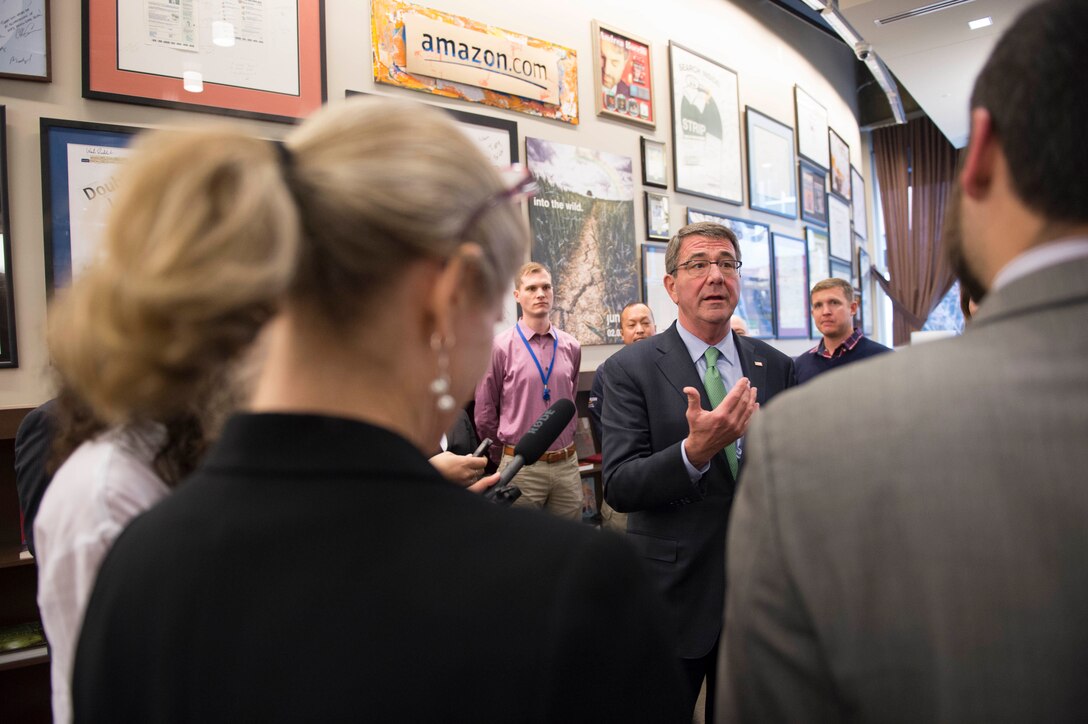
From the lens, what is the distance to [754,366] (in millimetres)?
2289

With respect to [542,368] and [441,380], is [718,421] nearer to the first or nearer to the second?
[441,380]

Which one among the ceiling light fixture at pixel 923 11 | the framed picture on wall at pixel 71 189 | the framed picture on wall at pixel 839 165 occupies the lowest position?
the framed picture on wall at pixel 71 189

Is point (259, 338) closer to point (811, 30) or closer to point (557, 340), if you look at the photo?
point (557, 340)

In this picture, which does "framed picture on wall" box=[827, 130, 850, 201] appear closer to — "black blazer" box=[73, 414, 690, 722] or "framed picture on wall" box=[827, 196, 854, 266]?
"framed picture on wall" box=[827, 196, 854, 266]

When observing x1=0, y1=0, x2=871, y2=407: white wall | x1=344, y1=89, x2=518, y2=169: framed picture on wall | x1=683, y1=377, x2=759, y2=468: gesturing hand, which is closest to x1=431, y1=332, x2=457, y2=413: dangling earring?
x1=0, y1=0, x2=871, y2=407: white wall

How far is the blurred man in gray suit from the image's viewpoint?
0.60 meters

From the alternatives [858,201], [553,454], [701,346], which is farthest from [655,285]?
[858,201]

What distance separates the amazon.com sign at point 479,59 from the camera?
407cm

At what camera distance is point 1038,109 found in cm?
66

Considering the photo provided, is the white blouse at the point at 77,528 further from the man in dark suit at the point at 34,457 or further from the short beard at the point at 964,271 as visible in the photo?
the short beard at the point at 964,271

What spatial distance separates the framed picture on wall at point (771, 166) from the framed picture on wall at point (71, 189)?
509 centimetres

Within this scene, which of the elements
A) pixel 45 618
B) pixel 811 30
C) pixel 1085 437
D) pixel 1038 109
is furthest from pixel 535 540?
pixel 811 30

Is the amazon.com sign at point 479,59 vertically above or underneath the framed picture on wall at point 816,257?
→ above

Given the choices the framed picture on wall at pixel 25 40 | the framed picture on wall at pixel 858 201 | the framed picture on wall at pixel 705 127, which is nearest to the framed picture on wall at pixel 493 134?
the framed picture on wall at pixel 705 127
